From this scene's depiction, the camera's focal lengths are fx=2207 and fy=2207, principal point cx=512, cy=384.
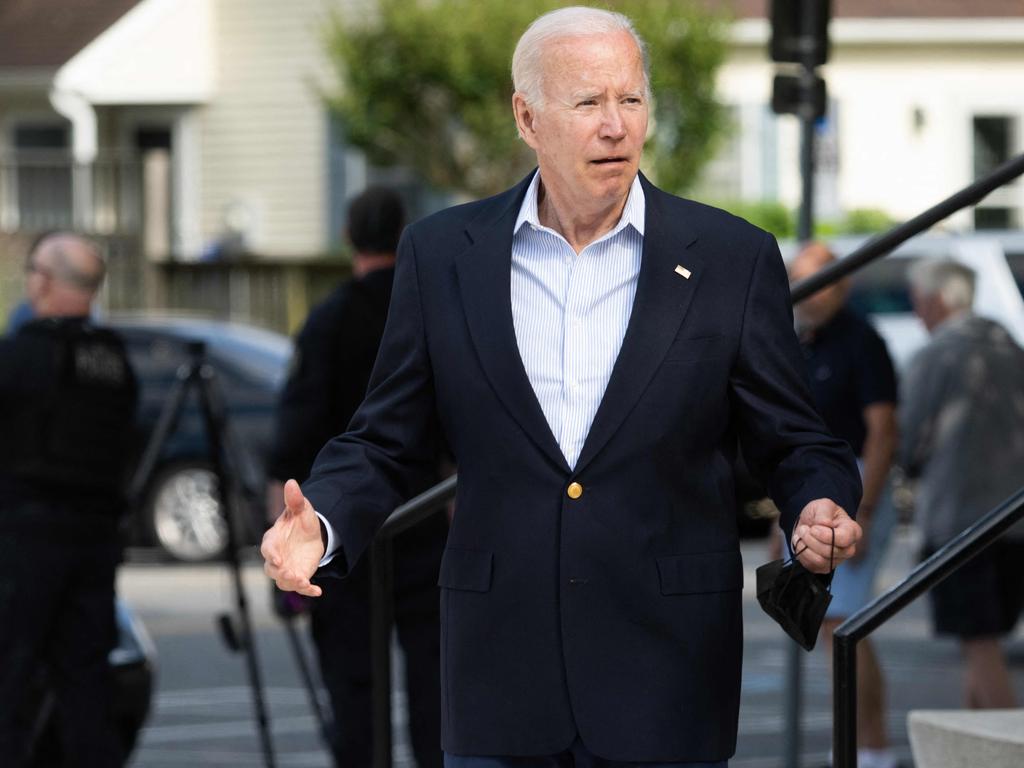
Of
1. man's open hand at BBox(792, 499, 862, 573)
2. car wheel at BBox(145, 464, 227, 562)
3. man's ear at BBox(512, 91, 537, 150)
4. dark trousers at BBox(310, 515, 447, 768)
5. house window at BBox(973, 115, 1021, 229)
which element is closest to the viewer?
man's open hand at BBox(792, 499, 862, 573)

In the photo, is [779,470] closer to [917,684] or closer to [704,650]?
[704,650]

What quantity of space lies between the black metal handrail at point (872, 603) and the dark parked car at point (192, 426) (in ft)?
31.6

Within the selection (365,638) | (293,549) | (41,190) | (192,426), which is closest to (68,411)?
(365,638)

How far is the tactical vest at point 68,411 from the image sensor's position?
22.1 ft

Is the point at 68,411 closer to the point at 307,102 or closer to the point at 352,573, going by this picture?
the point at 352,573

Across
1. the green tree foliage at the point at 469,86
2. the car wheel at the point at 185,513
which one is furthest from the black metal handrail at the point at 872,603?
the green tree foliage at the point at 469,86

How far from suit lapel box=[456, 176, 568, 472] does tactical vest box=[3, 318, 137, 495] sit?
3452 millimetres

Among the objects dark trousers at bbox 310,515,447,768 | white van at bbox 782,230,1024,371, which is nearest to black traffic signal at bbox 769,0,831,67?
dark trousers at bbox 310,515,447,768

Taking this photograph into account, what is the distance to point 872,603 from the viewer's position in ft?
12.9

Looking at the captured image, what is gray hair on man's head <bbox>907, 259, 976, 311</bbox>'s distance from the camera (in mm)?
8594

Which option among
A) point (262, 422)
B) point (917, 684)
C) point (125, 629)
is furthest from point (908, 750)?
point (262, 422)

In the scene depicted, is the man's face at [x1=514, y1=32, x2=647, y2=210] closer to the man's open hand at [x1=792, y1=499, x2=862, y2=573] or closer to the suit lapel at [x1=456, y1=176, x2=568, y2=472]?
the suit lapel at [x1=456, y1=176, x2=568, y2=472]

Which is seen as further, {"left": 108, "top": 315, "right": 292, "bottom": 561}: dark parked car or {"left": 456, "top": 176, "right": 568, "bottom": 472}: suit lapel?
{"left": 108, "top": 315, "right": 292, "bottom": 561}: dark parked car

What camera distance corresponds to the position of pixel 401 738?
8.77 metres
